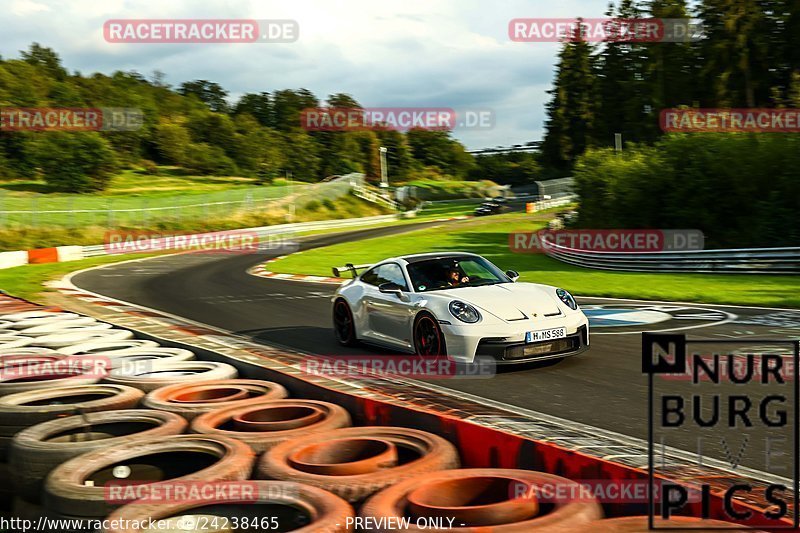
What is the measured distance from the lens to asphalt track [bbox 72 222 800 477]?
5.92 metres

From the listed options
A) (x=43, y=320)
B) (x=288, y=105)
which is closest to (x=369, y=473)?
(x=43, y=320)

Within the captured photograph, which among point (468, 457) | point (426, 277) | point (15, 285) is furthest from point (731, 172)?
point (468, 457)

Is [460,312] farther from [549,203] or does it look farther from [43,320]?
[549,203]

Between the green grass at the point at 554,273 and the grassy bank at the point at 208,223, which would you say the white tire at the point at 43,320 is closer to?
the green grass at the point at 554,273

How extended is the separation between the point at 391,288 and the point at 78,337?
3.88 metres

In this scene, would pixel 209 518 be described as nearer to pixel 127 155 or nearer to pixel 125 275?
→ pixel 125 275

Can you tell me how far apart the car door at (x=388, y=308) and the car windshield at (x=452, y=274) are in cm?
20

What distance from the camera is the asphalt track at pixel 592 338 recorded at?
19.4 ft

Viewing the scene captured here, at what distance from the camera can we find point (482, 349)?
323 inches

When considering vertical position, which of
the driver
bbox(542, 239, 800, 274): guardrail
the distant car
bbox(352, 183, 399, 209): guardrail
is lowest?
bbox(542, 239, 800, 274): guardrail

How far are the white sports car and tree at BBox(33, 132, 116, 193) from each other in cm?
6442

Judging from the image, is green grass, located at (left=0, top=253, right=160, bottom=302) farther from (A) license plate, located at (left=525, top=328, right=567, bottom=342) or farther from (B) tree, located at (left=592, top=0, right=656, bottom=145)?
(B) tree, located at (left=592, top=0, right=656, bottom=145)

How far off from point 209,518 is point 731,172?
82.6 ft

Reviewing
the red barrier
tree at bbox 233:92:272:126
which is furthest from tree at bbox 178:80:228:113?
the red barrier
